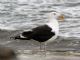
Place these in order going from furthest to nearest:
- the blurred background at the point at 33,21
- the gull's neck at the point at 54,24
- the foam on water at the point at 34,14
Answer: the foam on water at the point at 34,14 → the blurred background at the point at 33,21 → the gull's neck at the point at 54,24

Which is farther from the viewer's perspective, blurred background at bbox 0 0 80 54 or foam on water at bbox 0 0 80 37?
foam on water at bbox 0 0 80 37

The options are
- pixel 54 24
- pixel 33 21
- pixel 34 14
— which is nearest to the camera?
pixel 54 24

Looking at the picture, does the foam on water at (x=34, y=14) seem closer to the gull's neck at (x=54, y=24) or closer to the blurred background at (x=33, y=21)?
the blurred background at (x=33, y=21)

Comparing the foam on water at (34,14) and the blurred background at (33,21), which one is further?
the foam on water at (34,14)

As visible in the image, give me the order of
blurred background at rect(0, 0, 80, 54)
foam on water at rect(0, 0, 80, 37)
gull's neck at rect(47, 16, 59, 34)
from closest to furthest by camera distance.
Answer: gull's neck at rect(47, 16, 59, 34), blurred background at rect(0, 0, 80, 54), foam on water at rect(0, 0, 80, 37)

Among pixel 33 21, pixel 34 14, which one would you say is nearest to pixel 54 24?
pixel 33 21

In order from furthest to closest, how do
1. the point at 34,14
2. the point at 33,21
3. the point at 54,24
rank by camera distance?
the point at 34,14, the point at 33,21, the point at 54,24

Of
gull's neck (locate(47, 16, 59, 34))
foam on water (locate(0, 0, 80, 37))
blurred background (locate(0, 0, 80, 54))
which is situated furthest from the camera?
foam on water (locate(0, 0, 80, 37))

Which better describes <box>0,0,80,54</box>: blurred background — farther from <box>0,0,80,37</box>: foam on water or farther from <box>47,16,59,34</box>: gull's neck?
<box>47,16,59,34</box>: gull's neck

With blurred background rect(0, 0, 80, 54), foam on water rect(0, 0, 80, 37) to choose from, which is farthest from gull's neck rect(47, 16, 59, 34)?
foam on water rect(0, 0, 80, 37)

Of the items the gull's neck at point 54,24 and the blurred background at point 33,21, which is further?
the blurred background at point 33,21

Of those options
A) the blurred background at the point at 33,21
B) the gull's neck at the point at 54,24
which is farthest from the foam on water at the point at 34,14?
the gull's neck at the point at 54,24

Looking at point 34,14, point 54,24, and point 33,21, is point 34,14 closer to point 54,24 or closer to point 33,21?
point 33,21

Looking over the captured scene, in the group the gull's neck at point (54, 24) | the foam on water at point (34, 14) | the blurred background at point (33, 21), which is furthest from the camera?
the foam on water at point (34, 14)
